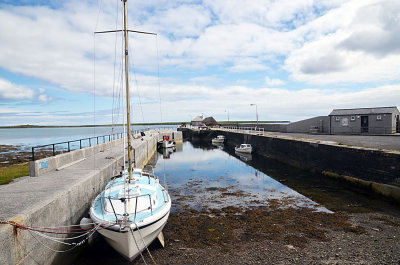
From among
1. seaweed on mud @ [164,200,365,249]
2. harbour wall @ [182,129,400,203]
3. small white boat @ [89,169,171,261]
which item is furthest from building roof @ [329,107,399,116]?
small white boat @ [89,169,171,261]

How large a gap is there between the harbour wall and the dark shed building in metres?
12.5

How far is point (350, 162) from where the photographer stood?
19422 mm

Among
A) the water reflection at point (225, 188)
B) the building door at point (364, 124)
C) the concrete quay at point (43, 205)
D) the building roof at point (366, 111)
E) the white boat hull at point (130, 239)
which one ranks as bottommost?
the water reflection at point (225, 188)

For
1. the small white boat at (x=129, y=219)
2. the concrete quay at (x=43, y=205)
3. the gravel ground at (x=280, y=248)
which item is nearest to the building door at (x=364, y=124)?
the gravel ground at (x=280, y=248)

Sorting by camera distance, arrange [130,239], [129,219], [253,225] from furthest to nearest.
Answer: [253,225] → [129,219] → [130,239]

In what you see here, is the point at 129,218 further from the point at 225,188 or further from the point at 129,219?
the point at 225,188

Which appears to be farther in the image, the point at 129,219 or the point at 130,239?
the point at 129,219

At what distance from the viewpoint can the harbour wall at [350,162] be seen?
15957 mm

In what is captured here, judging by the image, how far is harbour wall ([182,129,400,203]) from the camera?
1596 centimetres

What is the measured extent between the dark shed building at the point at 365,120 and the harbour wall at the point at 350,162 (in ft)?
41.0

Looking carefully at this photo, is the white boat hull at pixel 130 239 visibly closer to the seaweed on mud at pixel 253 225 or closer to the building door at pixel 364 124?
the seaweed on mud at pixel 253 225

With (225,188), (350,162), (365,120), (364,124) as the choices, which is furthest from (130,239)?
(365,120)

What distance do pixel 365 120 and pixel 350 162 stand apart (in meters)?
21.0

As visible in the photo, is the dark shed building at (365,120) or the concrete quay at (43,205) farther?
the dark shed building at (365,120)
